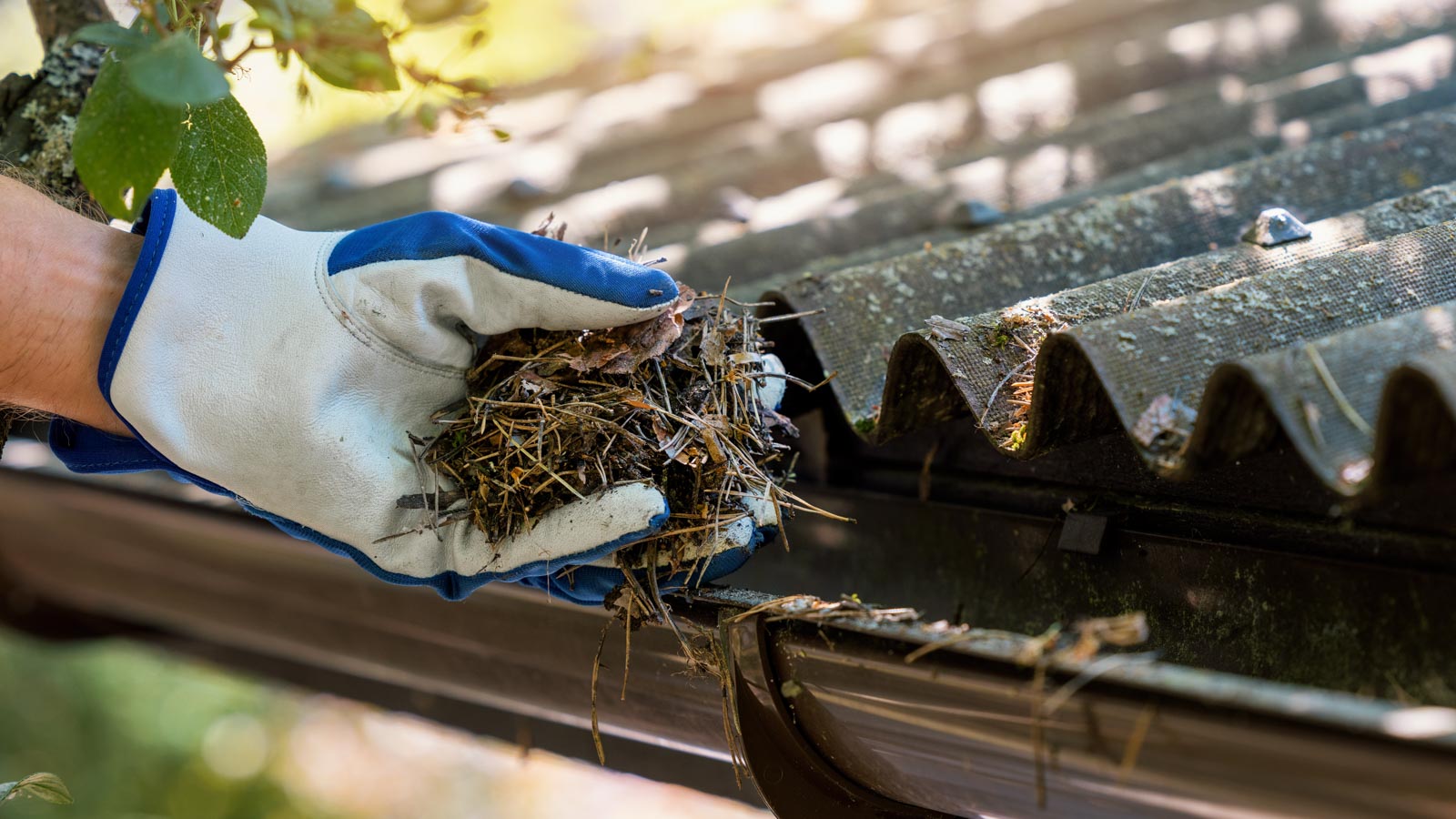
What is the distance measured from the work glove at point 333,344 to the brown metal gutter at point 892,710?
37cm

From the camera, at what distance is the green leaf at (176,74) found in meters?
1.06

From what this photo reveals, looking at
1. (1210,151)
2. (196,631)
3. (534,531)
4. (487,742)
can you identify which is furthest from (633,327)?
(196,631)

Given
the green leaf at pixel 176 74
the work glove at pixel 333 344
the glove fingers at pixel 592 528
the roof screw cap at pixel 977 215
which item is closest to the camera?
the green leaf at pixel 176 74

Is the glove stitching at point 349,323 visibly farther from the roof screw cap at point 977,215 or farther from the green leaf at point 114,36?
the roof screw cap at point 977,215

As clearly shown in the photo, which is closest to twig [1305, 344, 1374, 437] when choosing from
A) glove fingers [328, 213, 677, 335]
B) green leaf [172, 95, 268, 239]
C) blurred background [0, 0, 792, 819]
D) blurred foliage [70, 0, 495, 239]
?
glove fingers [328, 213, 677, 335]

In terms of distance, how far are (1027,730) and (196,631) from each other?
3146 millimetres

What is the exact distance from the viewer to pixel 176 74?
1069 mm

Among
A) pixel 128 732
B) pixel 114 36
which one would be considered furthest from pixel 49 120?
pixel 128 732

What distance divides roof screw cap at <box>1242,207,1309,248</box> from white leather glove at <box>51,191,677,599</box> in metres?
1.06

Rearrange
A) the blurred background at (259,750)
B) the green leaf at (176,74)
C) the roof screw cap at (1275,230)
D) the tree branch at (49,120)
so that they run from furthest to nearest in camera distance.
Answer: the blurred background at (259,750)
the tree branch at (49,120)
the roof screw cap at (1275,230)
the green leaf at (176,74)

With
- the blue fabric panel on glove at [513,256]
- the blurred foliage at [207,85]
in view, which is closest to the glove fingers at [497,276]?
the blue fabric panel on glove at [513,256]

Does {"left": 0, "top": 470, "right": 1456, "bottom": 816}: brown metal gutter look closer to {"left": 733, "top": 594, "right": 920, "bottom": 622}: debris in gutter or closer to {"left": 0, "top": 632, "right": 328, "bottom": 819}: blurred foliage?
{"left": 733, "top": 594, "right": 920, "bottom": 622}: debris in gutter

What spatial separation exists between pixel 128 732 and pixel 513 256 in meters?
8.52

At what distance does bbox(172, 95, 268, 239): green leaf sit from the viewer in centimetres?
131
